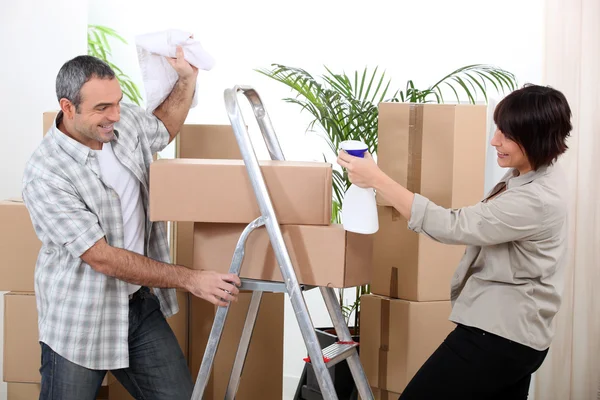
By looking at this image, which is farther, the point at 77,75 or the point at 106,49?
the point at 106,49

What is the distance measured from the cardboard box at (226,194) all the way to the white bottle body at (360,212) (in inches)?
2.9

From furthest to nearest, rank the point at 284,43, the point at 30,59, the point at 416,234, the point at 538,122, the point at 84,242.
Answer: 1. the point at 284,43
2. the point at 30,59
3. the point at 416,234
4. the point at 84,242
5. the point at 538,122

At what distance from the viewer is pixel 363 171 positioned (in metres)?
1.73

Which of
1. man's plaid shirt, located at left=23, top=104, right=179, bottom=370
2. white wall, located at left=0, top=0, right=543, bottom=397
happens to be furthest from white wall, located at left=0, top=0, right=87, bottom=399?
man's plaid shirt, located at left=23, top=104, right=179, bottom=370

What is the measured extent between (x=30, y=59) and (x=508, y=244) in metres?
2.12

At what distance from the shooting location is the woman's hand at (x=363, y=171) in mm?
1729

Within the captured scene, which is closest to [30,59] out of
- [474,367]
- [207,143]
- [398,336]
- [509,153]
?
[207,143]

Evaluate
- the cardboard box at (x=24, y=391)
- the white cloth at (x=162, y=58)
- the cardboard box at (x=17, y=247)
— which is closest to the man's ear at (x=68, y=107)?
the white cloth at (x=162, y=58)

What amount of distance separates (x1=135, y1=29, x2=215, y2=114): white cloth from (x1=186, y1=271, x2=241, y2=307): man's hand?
0.56 m

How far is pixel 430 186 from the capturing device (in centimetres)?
231

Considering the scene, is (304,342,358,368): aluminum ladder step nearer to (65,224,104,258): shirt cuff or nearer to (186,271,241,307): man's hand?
(186,271,241,307): man's hand

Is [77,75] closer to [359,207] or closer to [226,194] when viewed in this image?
[226,194]

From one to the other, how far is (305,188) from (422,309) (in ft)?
2.39

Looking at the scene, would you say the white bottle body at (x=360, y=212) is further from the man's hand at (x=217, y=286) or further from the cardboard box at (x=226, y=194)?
the man's hand at (x=217, y=286)
